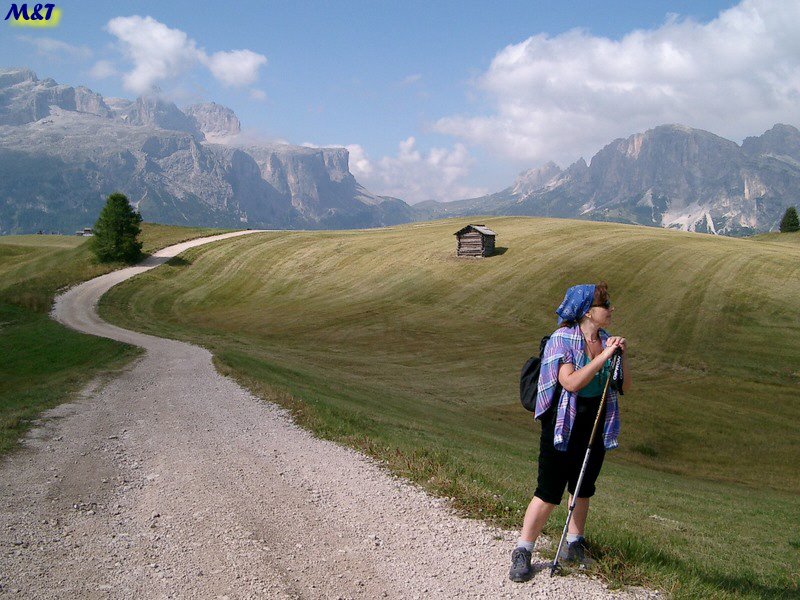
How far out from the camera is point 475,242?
76.7 m

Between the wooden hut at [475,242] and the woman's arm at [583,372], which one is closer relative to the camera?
the woman's arm at [583,372]

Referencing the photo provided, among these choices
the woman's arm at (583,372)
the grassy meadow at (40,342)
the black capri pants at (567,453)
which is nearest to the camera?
the woman's arm at (583,372)

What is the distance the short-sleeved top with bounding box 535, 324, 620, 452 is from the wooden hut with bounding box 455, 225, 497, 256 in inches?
2723

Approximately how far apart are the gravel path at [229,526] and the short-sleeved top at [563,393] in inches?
72.1

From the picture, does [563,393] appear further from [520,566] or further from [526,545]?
[520,566]

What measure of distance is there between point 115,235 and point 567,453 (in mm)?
93722

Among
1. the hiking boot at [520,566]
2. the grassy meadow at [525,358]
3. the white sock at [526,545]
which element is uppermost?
the white sock at [526,545]

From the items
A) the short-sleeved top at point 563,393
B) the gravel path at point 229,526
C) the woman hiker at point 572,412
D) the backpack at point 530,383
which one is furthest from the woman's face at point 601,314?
the gravel path at point 229,526

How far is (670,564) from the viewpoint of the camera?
24.3ft

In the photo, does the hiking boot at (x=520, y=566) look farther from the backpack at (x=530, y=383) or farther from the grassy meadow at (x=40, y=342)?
the grassy meadow at (x=40, y=342)

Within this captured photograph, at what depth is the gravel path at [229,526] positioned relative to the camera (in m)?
7.00

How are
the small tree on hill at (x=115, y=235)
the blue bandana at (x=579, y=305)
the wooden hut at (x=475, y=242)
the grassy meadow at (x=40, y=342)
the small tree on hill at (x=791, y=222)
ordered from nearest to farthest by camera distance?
the blue bandana at (x=579, y=305)
the grassy meadow at (x=40, y=342)
the wooden hut at (x=475, y=242)
the small tree on hill at (x=115, y=235)
the small tree on hill at (x=791, y=222)

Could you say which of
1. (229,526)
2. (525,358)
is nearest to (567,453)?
(229,526)

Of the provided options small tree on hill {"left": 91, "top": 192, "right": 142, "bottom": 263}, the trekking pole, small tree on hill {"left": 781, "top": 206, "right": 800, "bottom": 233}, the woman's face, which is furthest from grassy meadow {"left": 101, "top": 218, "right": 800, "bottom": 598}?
small tree on hill {"left": 781, "top": 206, "right": 800, "bottom": 233}
